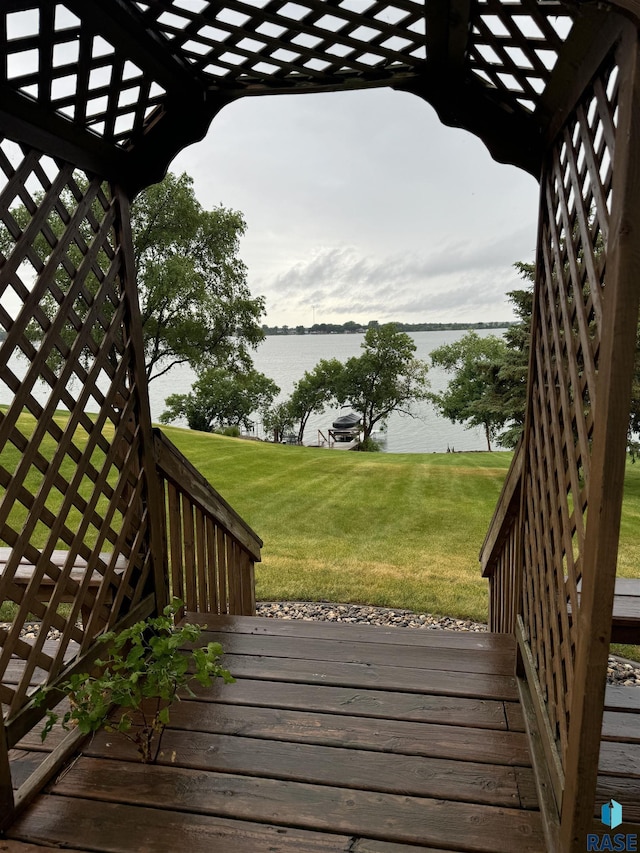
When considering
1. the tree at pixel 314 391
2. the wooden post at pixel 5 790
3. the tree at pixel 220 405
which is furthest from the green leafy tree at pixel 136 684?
the tree at pixel 220 405

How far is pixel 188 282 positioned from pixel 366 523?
18.6ft

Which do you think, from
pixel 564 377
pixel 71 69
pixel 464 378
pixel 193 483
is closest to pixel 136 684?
pixel 193 483

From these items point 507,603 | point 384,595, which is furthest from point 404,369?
point 507,603

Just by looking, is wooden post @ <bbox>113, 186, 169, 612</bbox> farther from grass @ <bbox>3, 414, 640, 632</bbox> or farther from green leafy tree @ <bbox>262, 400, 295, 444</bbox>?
green leafy tree @ <bbox>262, 400, 295, 444</bbox>

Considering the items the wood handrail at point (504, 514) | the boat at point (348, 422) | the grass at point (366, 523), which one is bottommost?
the grass at point (366, 523)

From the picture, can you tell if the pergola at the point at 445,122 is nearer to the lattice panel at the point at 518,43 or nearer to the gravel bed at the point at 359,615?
the lattice panel at the point at 518,43

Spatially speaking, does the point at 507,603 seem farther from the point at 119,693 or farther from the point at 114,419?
the point at 114,419

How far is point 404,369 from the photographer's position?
80.1 feet

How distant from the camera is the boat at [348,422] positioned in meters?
25.7

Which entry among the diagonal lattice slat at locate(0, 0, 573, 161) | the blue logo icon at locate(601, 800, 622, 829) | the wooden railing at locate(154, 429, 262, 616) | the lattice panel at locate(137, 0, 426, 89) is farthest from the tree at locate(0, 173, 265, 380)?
the blue logo icon at locate(601, 800, 622, 829)

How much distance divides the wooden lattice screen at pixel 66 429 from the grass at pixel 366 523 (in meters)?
2.72

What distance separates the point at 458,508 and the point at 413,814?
7.43m

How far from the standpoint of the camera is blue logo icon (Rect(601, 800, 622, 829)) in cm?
143

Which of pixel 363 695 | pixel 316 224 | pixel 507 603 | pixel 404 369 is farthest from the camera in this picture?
pixel 316 224
